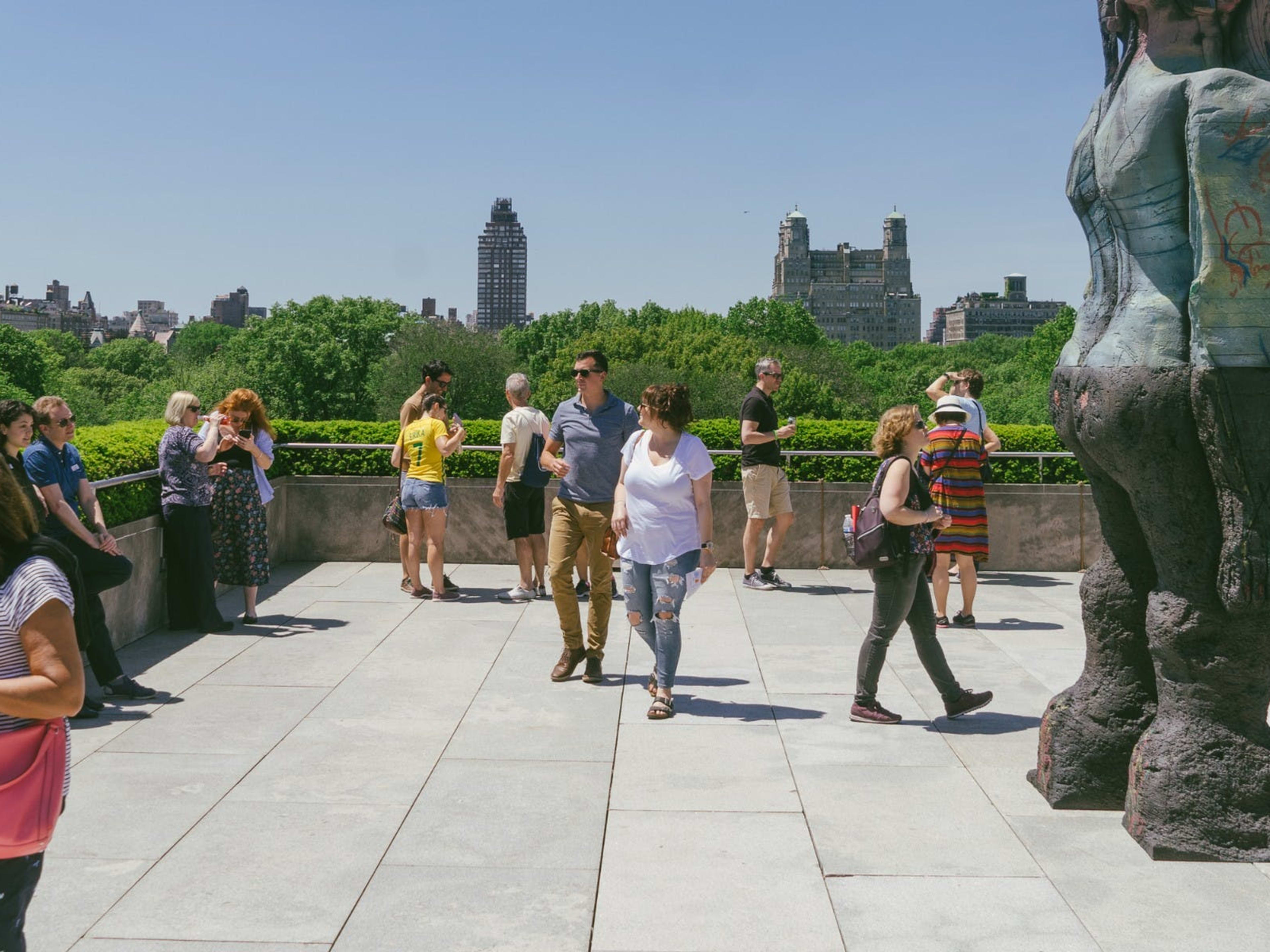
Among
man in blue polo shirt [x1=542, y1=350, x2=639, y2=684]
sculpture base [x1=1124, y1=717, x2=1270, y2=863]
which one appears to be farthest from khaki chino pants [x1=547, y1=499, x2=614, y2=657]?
sculpture base [x1=1124, y1=717, x2=1270, y2=863]

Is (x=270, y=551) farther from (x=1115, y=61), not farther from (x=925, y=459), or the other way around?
(x=1115, y=61)

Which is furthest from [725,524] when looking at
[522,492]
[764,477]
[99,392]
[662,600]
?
[99,392]

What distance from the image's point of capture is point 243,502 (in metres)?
9.25

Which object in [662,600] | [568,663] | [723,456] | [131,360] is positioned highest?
[131,360]

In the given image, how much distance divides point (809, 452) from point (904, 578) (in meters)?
5.68

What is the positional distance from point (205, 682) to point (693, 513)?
10.1 ft

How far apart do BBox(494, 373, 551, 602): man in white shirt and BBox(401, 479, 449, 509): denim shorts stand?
44 centimetres

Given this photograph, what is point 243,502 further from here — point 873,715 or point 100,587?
point 873,715

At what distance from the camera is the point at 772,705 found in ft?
23.2

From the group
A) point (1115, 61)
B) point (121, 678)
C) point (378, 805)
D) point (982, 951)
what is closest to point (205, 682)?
point (121, 678)

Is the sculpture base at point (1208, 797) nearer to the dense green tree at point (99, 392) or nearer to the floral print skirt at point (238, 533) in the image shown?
the floral print skirt at point (238, 533)

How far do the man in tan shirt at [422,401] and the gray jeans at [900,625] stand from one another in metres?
4.66

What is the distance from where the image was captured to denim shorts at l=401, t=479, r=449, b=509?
33.2 ft

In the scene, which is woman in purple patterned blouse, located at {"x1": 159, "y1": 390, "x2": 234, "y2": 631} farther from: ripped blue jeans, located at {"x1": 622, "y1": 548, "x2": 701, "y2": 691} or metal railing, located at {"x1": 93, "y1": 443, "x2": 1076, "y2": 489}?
ripped blue jeans, located at {"x1": 622, "y1": 548, "x2": 701, "y2": 691}
